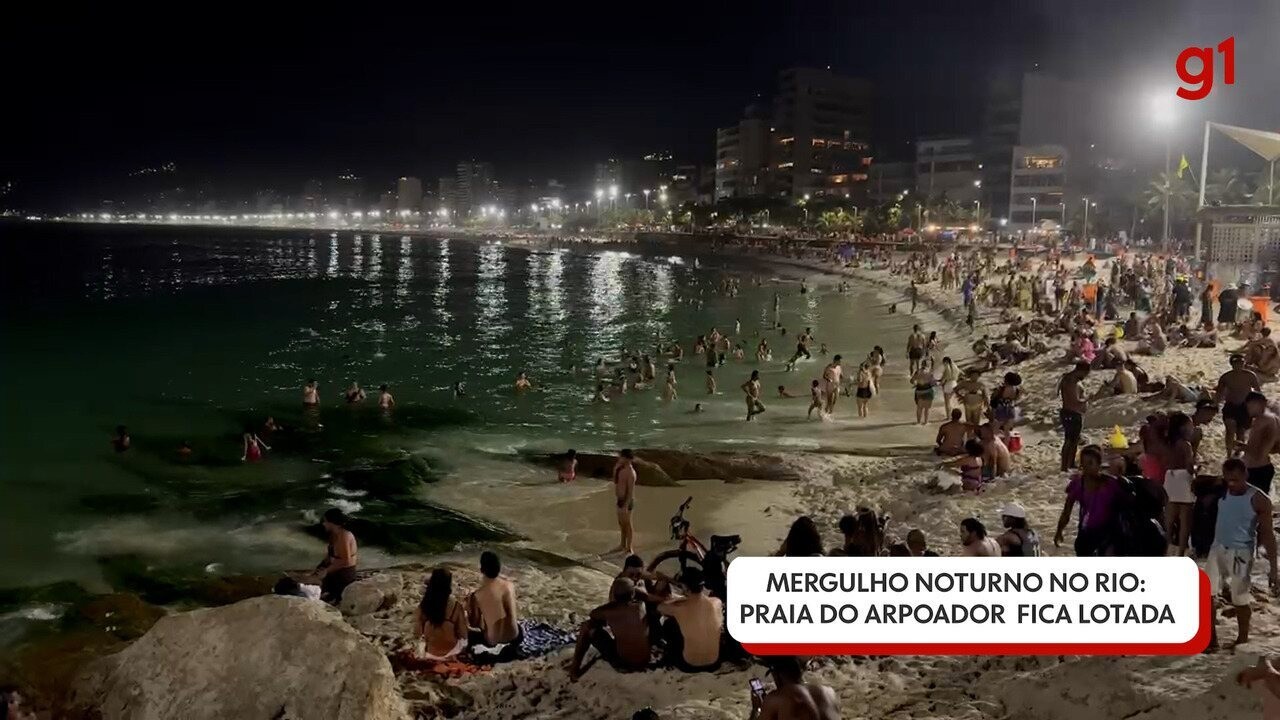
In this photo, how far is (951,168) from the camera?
110 meters

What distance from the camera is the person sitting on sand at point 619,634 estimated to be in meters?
7.09

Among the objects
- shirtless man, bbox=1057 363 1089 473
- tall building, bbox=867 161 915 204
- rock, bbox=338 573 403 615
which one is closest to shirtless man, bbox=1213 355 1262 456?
shirtless man, bbox=1057 363 1089 473

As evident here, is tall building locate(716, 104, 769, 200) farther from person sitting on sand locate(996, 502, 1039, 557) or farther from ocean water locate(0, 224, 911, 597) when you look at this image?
person sitting on sand locate(996, 502, 1039, 557)

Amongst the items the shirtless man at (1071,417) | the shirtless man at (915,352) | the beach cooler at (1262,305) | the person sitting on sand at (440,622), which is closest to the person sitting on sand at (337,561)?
the person sitting on sand at (440,622)

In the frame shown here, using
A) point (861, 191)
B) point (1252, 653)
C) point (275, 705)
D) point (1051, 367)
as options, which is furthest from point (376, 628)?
point (861, 191)

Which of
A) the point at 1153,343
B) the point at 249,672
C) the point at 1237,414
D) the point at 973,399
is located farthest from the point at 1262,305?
the point at 249,672

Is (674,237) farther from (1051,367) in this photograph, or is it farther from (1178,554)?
(1178,554)

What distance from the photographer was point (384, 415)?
22.7 m

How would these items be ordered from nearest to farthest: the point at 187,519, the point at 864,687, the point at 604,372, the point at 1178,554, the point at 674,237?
the point at 864,687 → the point at 1178,554 → the point at 187,519 → the point at 604,372 → the point at 674,237

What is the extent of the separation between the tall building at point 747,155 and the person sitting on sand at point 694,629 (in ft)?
472

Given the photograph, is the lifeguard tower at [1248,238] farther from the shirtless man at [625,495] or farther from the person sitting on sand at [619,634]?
the person sitting on sand at [619,634]

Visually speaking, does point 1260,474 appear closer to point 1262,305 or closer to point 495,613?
point 495,613

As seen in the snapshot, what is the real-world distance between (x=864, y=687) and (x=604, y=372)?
2184cm

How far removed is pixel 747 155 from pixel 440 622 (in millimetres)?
149901
